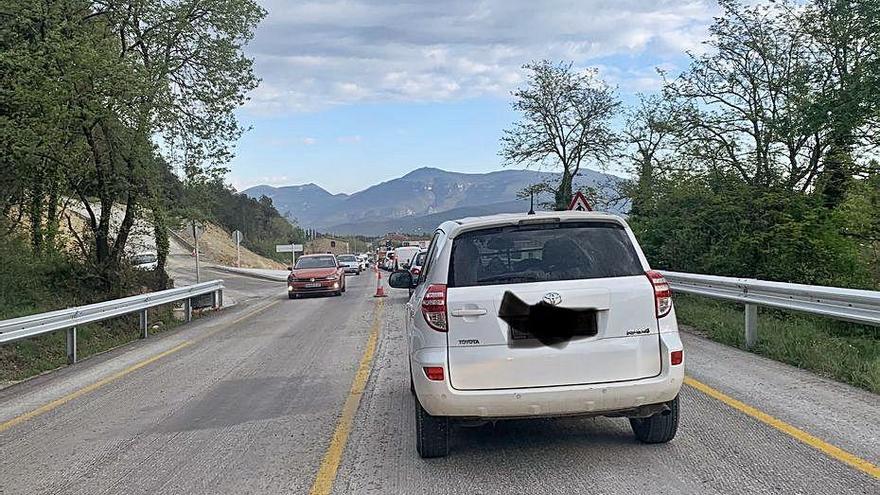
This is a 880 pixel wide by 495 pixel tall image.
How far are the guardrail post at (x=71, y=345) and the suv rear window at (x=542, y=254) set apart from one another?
967 cm

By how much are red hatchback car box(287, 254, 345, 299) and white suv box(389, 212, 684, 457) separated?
73.3 ft

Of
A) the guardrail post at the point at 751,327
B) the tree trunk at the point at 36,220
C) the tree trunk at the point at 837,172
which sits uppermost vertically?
the tree trunk at the point at 837,172

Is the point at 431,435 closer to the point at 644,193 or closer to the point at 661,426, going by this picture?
the point at 661,426

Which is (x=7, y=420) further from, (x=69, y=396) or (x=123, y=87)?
(x=123, y=87)

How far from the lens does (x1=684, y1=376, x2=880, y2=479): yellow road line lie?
18.0 feet

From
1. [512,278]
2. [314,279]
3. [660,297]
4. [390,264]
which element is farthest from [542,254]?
[390,264]

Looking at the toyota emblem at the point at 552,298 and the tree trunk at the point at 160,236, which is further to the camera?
the tree trunk at the point at 160,236

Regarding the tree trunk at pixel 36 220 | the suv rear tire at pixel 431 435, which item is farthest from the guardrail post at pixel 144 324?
the suv rear tire at pixel 431 435

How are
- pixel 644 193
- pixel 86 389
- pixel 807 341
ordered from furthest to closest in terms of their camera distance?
pixel 644 193 → pixel 807 341 → pixel 86 389

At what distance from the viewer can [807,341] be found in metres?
10.6

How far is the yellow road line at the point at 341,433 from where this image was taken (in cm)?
558

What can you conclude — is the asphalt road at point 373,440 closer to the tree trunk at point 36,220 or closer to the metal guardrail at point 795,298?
the metal guardrail at point 795,298

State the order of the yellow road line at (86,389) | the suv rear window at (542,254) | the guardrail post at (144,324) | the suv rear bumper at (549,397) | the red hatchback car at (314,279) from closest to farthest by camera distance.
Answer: the suv rear bumper at (549,397) < the suv rear window at (542,254) < the yellow road line at (86,389) < the guardrail post at (144,324) < the red hatchback car at (314,279)

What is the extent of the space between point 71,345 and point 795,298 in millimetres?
11077
